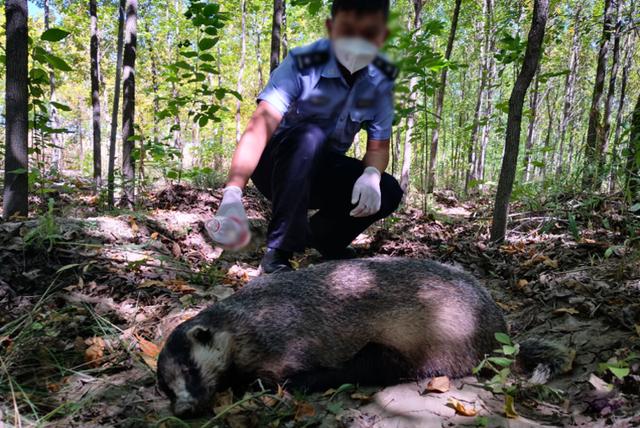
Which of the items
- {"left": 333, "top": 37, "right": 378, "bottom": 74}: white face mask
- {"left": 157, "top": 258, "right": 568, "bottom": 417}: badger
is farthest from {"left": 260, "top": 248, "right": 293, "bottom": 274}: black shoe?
{"left": 333, "top": 37, "right": 378, "bottom": 74}: white face mask

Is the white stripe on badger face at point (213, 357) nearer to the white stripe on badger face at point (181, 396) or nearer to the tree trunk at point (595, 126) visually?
the white stripe on badger face at point (181, 396)

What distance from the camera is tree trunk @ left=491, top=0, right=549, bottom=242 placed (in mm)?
4083

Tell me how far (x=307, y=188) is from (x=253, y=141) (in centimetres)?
92

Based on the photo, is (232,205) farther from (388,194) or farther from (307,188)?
(388,194)

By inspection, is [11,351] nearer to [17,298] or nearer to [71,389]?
[71,389]

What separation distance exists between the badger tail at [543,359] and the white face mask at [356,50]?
88.2 inches

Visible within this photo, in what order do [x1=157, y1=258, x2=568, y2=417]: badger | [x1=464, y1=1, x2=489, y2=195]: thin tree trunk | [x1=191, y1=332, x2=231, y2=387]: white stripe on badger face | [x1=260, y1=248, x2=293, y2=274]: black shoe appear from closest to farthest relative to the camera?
[x1=191, y1=332, x2=231, y2=387]: white stripe on badger face → [x1=157, y1=258, x2=568, y2=417]: badger → [x1=260, y1=248, x2=293, y2=274]: black shoe → [x1=464, y1=1, x2=489, y2=195]: thin tree trunk

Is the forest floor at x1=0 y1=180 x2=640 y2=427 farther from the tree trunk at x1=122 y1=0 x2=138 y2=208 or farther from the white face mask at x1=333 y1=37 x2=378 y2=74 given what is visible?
the white face mask at x1=333 y1=37 x2=378 y2=74

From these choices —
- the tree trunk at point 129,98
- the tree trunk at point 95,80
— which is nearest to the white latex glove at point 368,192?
the tree trunk at point 129,98

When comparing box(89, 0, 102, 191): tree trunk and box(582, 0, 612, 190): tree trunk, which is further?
box(89, 0, 102, 191): tree trunk

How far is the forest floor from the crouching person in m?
0.97

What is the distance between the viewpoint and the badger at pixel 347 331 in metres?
2.56

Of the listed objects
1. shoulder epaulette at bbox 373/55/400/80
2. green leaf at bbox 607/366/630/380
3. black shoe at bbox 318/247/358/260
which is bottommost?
green leaf at bbox 607/366/630/380

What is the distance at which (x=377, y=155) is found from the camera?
245 centimetres
